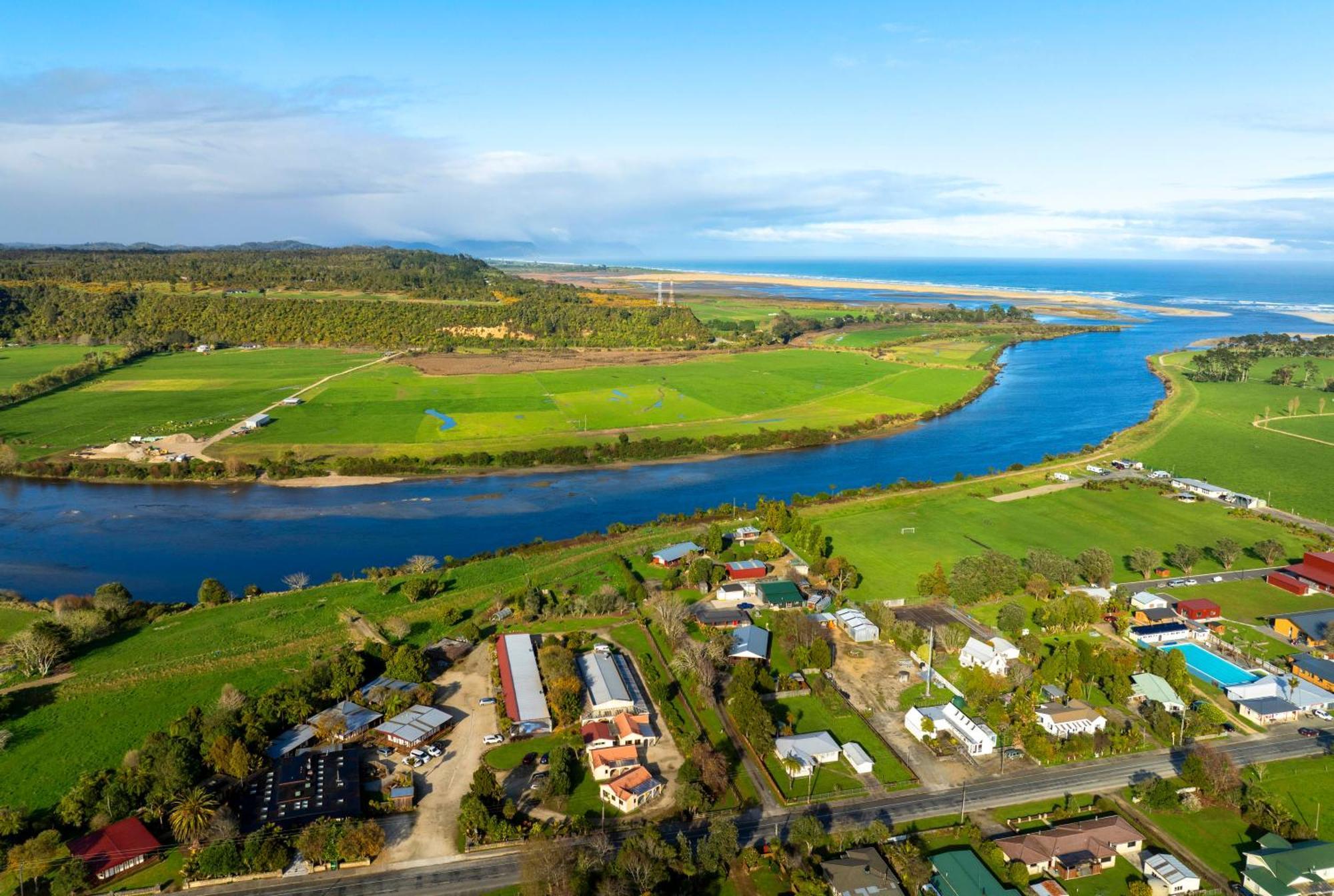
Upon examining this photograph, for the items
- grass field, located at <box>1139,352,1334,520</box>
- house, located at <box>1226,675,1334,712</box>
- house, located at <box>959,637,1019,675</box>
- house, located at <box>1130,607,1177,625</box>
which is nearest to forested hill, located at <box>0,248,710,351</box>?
grass field, located at <box>1139,352,1334,520</box>

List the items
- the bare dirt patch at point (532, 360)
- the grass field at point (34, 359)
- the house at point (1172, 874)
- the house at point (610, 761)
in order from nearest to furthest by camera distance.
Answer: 1. the house at point (1172, 874)
2. the house at point (610, 761)
3. the grass field at point (34, 359)
4. the bare dirt patch at point (532, 360)

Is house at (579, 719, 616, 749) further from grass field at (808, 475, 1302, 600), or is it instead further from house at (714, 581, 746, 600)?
grass field at (808, 475, 1302, 600)

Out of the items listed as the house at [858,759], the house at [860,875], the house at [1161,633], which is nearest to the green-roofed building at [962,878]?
the house at [860,875]

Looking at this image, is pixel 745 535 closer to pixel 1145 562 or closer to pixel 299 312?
pixel 1145 562

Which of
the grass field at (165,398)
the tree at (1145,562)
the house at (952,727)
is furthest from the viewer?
the grass field at (165,398)

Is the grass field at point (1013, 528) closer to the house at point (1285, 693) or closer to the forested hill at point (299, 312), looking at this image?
the house at point (1285, 693)

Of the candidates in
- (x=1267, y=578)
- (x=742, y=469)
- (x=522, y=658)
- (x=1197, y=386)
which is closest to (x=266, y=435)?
(x=742, y=469)

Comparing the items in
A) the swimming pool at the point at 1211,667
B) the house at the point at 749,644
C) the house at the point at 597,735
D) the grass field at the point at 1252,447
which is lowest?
the house at the point at 597,735

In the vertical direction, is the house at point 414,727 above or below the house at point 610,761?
below
